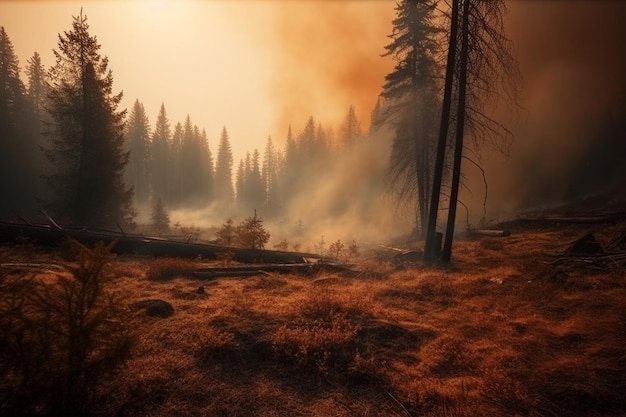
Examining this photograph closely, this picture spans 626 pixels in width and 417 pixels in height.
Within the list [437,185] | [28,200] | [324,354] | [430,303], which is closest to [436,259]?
[437,185]

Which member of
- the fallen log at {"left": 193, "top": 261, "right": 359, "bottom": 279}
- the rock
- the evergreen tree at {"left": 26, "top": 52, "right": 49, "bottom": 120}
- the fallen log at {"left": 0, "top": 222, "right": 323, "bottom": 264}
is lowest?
the rock

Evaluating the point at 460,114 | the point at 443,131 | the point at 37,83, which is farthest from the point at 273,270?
the point at 37,83

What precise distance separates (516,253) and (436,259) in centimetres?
337

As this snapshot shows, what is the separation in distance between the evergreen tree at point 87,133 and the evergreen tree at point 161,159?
5025 centimetres

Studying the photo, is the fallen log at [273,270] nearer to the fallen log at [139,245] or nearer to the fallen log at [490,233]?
the fallen log at [139,245]

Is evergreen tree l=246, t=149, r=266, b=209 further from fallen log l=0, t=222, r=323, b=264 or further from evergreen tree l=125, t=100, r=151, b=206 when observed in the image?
fallen log l=0, t=222, r=323, b=264

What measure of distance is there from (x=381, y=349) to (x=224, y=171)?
88560mm

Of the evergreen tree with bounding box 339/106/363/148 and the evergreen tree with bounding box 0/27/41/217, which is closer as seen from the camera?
the evergreen tree with bounding box 0/27/41/217

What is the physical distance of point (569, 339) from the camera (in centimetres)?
597

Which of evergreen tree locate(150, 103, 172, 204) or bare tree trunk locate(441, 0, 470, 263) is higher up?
evergreen tree locate(150, 103, 172, 204)

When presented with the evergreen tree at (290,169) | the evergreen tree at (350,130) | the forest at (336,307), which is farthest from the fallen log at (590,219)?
Result: the evergreen tree at (290,169)

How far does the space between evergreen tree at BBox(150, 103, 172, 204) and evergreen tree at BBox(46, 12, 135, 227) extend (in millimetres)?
50246

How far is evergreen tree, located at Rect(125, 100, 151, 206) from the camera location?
65.7 metres

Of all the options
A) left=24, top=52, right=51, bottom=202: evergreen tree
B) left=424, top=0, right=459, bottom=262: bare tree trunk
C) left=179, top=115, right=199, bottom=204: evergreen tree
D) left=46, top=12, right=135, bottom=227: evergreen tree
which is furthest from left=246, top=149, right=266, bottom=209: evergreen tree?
left=424, top=0, right=459, bottom=262: bare tree trunk
